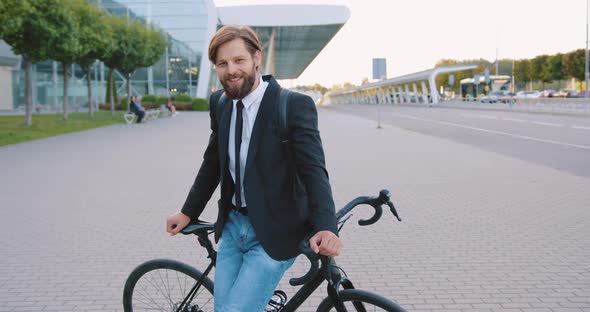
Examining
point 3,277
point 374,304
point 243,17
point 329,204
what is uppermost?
point 243,17

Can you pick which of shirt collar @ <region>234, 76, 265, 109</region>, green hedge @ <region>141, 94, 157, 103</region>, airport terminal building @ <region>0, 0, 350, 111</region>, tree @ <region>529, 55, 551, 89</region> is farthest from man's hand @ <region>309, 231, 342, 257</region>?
tree @ <region>529, 55, 551, 89</region>

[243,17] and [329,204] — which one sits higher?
[243,17]

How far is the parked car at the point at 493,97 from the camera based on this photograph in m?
66.6

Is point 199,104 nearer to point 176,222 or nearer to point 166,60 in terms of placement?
point 166,60

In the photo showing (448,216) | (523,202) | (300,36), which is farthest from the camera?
(300,36)

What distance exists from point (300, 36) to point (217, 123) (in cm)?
5806

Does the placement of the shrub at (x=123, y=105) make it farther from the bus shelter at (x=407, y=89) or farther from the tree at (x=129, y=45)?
the bus shelter at (x=407, y=89)

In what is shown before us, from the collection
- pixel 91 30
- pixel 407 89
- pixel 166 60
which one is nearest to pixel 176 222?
pixel 91 30

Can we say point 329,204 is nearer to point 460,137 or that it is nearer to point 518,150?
point 518,150

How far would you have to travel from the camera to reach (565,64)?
293 feet

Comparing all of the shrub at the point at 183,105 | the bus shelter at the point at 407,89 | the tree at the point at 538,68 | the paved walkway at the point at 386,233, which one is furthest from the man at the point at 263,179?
the tree at the point at 538,68

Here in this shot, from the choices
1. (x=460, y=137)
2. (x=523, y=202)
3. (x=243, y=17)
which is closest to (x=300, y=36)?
(x=243, y=17)

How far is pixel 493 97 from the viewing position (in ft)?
219

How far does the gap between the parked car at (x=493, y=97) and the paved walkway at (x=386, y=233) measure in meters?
55.5
